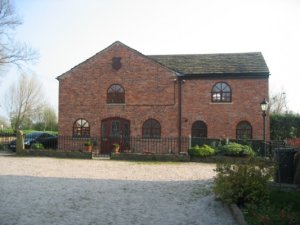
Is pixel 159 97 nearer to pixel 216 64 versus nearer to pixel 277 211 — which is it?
pixel 216 64

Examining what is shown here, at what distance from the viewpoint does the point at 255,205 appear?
7660 millimetres

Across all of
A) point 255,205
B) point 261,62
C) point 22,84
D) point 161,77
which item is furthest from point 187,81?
point 22,84

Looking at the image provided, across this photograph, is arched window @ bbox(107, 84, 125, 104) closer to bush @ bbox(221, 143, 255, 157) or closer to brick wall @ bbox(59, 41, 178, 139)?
brick wall @ bbox(59, 41, 178, 139)

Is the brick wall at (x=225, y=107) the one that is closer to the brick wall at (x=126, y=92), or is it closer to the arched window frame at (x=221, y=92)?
the arched window frame at (x=221, y=92)

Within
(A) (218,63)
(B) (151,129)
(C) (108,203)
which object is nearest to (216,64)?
(A) (218,63)

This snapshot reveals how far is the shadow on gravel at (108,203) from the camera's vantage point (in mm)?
7534

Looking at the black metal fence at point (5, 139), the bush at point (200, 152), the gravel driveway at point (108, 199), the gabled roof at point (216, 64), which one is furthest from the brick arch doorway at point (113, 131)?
the gravel driveway at point (108, 199)

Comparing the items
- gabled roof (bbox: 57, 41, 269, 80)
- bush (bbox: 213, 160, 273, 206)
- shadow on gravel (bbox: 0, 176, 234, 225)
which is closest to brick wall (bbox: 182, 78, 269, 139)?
gabled roof (bbox: 57, 41, 269, 80)

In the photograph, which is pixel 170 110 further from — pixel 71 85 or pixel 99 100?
pixel 71 85

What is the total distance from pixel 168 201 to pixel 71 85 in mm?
19600

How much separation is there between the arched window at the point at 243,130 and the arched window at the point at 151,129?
18.5 ft

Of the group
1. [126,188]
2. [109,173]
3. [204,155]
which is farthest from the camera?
[204,155]

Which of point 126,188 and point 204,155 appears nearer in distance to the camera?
point 126,188

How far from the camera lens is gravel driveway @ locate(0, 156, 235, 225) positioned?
7570mm
